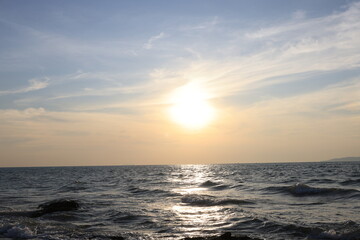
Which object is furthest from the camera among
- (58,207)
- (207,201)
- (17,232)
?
(207,201)

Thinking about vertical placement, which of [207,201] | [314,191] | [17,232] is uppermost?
[314,191]

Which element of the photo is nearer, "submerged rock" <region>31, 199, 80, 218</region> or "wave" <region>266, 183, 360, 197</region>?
"submerged rock" <region>31, 199, 80, 218</region>

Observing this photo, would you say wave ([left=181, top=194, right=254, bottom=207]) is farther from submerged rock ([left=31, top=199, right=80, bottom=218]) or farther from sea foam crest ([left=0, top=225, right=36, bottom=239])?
sea foam crest ([left=0, top=225, right=36, bottom=239])

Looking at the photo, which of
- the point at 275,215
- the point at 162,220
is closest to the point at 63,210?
the point at 162,220

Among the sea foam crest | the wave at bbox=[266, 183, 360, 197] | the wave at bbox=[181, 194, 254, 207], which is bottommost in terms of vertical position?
the wave at bbox=[181, 194, 254, 207]

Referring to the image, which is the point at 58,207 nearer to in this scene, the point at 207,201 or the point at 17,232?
the point at 17,232

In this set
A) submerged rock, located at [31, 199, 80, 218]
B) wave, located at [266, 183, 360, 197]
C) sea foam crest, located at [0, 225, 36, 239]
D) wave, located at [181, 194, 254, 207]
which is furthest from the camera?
wave, located at [266, 183, 360, 197]

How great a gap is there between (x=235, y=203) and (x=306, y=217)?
22.3ft

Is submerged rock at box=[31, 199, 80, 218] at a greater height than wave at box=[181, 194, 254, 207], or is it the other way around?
submerged rock at box=[31, 199, 80, 218]

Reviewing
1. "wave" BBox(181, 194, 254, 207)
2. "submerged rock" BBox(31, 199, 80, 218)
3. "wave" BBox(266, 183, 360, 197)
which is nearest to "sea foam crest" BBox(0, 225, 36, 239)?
"submerged rock" BBox(31, 199, 80, 218)

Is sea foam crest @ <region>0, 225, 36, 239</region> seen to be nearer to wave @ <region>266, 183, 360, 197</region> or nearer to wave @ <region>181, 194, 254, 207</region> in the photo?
wave @ <region>181, 194, 254, 207</region>

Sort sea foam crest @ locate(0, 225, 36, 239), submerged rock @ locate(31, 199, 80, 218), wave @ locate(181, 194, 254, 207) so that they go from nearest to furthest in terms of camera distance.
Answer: sea foam crest @ locate(0, 225, 36, 239), submerged rock @ locate(31, 199, 80, 218), wave @ locate(181, 194, 254, 207)

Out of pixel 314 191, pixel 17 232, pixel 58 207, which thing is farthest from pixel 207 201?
pixel 17 232

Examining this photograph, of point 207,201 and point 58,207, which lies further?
point 207,201
